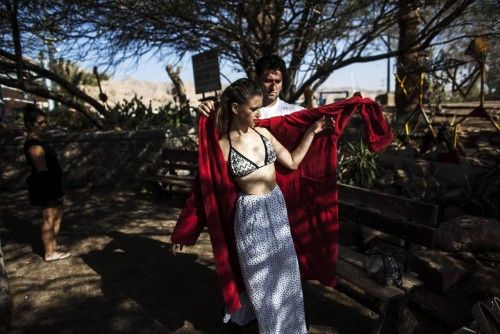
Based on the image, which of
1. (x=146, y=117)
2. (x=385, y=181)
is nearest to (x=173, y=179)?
(x=385, y=181)

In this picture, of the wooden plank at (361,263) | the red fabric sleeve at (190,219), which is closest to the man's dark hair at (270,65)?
the red fabric sleeve at (190,219)

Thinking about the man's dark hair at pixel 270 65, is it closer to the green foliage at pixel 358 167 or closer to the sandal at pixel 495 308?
the sandal at pixel 495 308

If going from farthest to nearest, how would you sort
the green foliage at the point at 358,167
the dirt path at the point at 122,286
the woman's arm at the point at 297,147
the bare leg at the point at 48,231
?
the green foliage at the point at 358,167, the bare leg at the point at 48,231, the dirt path at the point at 122,286, the woman's arm at the point at 297,147

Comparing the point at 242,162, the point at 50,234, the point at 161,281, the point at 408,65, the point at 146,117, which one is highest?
the point at 408,65

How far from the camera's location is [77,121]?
402 inches

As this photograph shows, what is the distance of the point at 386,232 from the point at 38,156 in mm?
3315

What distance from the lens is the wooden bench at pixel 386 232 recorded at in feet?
9.27

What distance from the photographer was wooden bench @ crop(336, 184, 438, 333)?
2.82 metres

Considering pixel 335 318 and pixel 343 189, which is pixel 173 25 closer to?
pixel 343 189

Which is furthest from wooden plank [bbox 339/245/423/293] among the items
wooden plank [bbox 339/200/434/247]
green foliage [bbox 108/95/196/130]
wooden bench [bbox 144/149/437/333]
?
green foliage [bbox 108/95/196/130]

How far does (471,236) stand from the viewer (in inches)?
163

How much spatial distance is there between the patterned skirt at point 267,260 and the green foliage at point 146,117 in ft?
21.4

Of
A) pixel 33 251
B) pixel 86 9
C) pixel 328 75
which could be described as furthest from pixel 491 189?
pixel 86 9

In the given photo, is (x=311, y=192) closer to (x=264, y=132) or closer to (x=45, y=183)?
(x=264, y=132)
